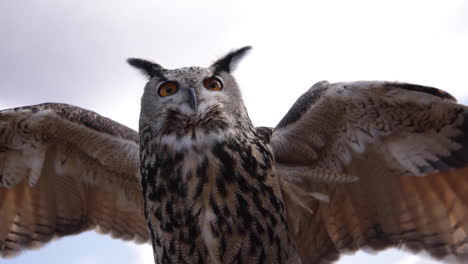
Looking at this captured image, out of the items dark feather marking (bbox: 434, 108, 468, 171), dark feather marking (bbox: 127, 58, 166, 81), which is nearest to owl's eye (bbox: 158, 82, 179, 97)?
dark feather marking (bbox: 127, 58, 166, 81)

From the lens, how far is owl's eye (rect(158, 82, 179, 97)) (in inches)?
145

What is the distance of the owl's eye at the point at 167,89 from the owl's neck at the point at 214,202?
1.10 feet

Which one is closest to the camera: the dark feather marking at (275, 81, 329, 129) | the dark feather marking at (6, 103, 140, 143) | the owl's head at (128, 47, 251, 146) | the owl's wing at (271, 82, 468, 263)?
the owl's head at (128, 47, 251, 146)

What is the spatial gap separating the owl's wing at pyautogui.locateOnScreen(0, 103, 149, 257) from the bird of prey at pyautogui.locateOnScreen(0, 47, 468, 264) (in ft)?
0.03

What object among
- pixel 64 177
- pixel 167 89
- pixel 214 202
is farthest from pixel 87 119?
pixel 214 202

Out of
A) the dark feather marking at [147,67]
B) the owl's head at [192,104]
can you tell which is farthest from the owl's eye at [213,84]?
the dark feather marking at [147,67]

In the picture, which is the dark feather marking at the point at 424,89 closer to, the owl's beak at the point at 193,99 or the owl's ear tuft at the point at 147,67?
the owl's beak at the point at 193,99

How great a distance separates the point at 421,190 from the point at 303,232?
0.99 m

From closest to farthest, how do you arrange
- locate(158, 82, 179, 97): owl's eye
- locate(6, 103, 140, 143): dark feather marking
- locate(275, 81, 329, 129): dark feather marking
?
locate(158, 82, 179, 97): owl's eye
locate(275, 81, 329, 129): dark feather marking
locate(6, 103, 140, 143): dark feather marking

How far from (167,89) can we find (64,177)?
5.29 feet

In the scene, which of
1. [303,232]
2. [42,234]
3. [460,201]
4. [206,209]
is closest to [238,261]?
[206,209]

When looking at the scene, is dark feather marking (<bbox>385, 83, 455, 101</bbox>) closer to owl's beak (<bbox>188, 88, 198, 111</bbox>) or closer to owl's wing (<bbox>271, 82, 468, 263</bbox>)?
owl's wing (<bbox>271, 82, 468, 263</bbox>)

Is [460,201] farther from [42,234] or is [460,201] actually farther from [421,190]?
[42,234]

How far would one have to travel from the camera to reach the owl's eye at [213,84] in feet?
12.1
